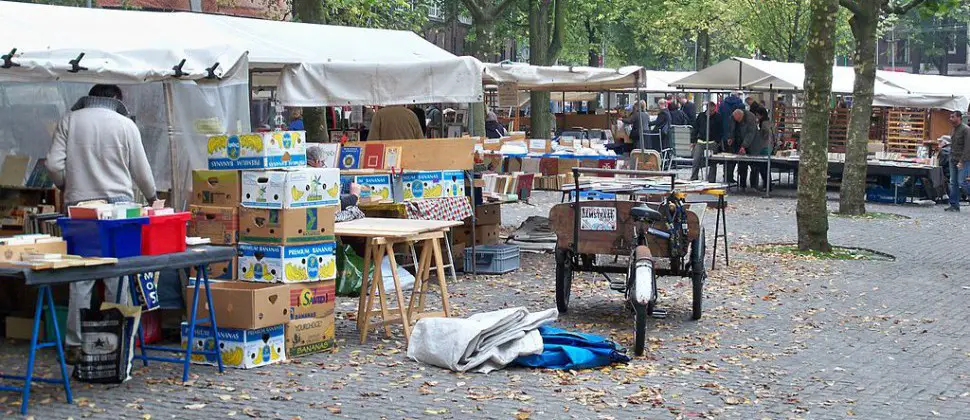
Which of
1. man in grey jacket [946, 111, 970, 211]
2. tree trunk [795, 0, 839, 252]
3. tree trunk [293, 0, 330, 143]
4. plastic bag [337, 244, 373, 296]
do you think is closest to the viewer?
plastic bag [337, 244, 373, 296]

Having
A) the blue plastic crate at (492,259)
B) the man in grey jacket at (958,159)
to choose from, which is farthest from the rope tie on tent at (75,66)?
the man in grey jacket at (958,159)

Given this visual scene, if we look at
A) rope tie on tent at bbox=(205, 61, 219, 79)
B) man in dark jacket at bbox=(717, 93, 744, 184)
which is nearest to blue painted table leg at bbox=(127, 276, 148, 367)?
rope tie on tent at bbox=(205, 61, 219, 79)

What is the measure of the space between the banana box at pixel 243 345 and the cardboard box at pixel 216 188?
0.96 m

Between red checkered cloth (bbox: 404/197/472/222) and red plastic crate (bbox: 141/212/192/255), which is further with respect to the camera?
red checkered cloth (bbox: 404/197/472/222)

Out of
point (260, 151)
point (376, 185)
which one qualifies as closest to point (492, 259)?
point (376, 185)

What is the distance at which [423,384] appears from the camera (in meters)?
8.05

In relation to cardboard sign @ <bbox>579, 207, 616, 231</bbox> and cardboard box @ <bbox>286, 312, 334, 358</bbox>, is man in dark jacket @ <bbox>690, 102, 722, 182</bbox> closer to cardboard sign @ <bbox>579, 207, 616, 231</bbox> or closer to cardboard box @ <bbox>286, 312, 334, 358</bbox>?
cardboard sign @ <bbox>579, 207, 616, 231</bbox>

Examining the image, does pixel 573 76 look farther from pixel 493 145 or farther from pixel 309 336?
pixel 309 336

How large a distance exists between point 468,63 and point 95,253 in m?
6.10

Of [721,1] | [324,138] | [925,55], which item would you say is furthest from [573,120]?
[925,55]

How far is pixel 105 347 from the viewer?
7809 millimetres

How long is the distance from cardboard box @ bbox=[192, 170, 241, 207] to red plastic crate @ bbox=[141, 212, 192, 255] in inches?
45.5

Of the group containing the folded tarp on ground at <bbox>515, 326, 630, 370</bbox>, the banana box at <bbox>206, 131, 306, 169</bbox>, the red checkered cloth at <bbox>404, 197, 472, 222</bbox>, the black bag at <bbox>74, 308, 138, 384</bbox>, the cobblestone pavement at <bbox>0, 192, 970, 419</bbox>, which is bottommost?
the cobblestone pavement at <bbox>0, 192, 970, 419</bbox>

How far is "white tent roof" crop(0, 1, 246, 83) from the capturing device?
8812 millimetres
